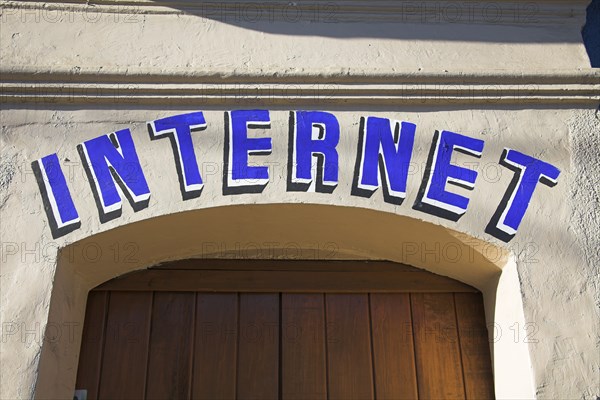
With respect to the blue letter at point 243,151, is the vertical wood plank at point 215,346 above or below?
below

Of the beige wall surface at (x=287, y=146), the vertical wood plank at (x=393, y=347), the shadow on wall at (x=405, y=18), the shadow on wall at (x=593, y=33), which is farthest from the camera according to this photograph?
the shadow on wall at (x=593, y=33)

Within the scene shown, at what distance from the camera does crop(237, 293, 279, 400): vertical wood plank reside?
2994mm

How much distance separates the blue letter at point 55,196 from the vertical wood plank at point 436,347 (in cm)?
151

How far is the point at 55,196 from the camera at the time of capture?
2.90 m

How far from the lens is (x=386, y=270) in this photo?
10.7 feet

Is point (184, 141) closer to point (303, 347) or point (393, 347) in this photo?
point (303, 347)

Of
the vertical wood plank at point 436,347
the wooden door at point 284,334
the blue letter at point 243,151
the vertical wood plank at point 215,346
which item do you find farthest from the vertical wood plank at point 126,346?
the vertical wood plank at point 436,347

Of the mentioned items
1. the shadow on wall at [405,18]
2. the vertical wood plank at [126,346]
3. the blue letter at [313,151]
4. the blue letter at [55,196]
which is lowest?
the vertical wood plank at [126,346]

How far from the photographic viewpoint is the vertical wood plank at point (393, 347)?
3023 millimetres

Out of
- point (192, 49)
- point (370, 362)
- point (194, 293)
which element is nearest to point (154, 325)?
point (194, 293)

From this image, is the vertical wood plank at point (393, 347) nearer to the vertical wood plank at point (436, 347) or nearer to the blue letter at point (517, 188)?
the vertical wood plank at point (436, 347)

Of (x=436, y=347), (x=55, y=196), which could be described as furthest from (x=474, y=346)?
(x=55, y=196)

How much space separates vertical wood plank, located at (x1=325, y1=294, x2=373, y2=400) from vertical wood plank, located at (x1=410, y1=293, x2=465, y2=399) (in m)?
0.22

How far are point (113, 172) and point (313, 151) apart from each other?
0.84 m
